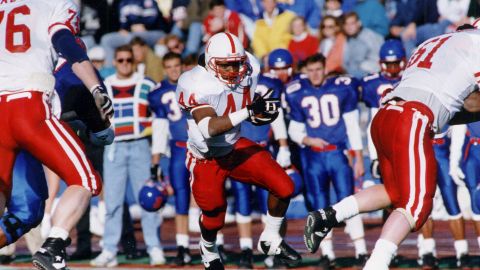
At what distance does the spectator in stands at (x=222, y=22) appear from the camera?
13.8m

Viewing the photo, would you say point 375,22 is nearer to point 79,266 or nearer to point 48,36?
point 79,266

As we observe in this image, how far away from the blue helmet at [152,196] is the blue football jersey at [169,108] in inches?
26.2

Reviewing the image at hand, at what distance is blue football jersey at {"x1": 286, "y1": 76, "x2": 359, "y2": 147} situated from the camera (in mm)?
10766

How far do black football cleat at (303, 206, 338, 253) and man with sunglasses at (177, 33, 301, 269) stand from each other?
88 centimetres

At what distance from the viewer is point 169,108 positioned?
1104 cm

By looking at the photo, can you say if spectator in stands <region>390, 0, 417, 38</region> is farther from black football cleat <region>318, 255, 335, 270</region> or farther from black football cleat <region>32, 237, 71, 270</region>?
black football cleat <region>32, 237, 71, 270</region>

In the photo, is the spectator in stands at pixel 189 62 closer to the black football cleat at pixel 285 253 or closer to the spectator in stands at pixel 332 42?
the spectator in stands at pixel 332 42

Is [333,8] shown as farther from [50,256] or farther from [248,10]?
[50,256]

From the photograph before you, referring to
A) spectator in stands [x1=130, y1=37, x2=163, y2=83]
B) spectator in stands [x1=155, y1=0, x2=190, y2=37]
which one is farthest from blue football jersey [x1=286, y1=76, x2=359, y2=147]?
spectator in stands [x1=155, y1=0, x2=190, y2=37]

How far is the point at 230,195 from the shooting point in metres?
13.6

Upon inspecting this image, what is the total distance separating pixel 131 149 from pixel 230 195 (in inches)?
109

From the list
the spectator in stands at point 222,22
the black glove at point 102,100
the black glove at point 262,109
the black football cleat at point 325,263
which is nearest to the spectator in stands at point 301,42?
the spectator in stands at point 222,22

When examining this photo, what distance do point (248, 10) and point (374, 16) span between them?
1546 millimetres

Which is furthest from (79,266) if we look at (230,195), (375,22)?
(375,22)
